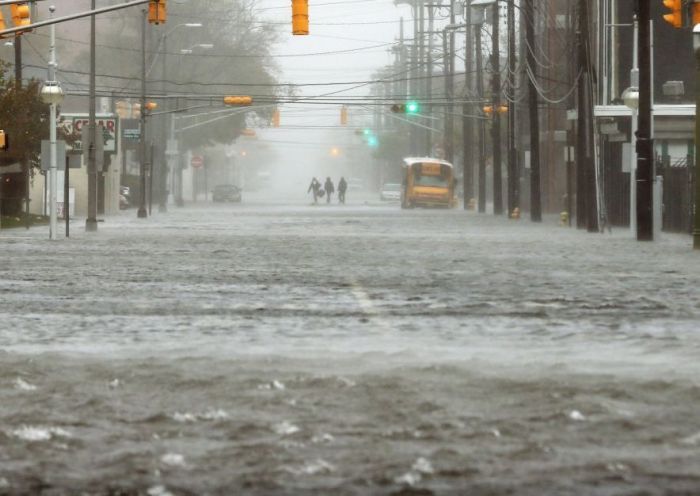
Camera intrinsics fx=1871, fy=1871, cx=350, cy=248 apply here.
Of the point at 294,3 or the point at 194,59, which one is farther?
the point at 194,59

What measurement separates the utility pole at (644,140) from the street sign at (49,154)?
13839mm

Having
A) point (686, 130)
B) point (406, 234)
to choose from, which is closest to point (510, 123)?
point (686, 130)

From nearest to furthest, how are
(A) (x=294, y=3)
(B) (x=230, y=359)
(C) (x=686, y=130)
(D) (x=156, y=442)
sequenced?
1. (D) (x=156, y=442)
2. (B) (x=230, y=359)
3. (A) (x=294, y=3)
4. (C) (x=686, y=130)

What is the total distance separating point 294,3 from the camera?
123 ft

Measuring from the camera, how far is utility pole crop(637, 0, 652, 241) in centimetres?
4081

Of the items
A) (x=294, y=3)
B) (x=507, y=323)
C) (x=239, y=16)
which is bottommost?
(x=507, y=323)

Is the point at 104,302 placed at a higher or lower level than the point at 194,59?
lower

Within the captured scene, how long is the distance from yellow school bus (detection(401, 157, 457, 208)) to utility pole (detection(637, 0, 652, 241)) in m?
61.1

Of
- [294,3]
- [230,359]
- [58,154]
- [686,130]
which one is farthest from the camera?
[686,130]

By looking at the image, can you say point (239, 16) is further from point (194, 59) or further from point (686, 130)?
point (686, 130)

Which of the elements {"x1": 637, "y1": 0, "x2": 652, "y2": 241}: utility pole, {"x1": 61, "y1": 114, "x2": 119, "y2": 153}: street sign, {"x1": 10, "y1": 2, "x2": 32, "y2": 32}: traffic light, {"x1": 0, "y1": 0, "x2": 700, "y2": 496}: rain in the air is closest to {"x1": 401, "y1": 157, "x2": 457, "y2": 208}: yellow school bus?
{"x1": 61, "y1": 114, "x2": 119, "y2": 153}: street sign

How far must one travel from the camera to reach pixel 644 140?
136 ft

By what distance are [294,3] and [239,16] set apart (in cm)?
9038

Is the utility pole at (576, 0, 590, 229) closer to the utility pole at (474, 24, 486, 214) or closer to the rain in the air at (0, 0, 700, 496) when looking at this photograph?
the rain in the air at (0, 0, 700, 496)
